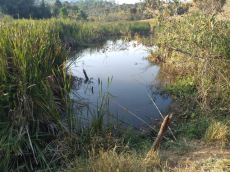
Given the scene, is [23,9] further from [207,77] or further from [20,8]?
[207,77]

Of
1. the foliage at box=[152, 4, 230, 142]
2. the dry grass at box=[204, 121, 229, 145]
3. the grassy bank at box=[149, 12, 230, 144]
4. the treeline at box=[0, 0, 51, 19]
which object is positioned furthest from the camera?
the treeline at box=[0, 0, 51, 19]

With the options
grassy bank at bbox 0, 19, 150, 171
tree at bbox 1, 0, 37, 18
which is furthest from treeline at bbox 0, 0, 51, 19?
grassy bank at bbox 0, 19, 150, 171

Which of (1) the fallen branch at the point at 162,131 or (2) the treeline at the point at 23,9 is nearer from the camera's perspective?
(1) the fallen branch at the point at 162,131

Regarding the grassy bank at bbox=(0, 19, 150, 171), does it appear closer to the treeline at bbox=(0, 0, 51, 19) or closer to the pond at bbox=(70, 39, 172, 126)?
the pond at bbox=(70, 39, 172, 126)

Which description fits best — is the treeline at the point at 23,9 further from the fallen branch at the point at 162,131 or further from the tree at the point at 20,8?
the fallen branch at the point at 162,131

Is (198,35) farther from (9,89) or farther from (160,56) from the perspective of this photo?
(160,56)

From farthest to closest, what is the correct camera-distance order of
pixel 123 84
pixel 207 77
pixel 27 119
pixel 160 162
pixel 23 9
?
pixel 23 9 → pixel 123 84 → pixel 207 77 → pixel 27 119 → pixel 160 162

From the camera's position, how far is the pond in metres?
4.88

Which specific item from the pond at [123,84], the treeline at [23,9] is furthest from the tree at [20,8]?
the pond at [123,84]

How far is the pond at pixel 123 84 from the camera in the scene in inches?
192

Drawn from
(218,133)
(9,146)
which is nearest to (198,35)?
(218,133)

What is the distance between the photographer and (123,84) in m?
6.86

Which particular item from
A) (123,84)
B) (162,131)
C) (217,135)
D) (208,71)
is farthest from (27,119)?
(123,84)

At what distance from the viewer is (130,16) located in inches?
1115
